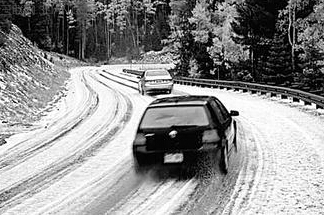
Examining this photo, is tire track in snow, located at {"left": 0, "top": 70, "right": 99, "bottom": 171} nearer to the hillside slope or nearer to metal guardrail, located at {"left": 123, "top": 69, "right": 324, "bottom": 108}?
the hillside slope

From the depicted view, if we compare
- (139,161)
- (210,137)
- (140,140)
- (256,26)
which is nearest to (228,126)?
(210,137)

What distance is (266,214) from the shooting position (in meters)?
6.20

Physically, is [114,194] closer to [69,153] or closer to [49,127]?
[69,153]

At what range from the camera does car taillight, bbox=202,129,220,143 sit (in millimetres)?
8211

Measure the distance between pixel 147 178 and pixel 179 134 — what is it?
3.60 feet

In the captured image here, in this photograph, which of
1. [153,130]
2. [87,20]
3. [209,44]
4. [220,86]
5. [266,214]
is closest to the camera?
[266,214]

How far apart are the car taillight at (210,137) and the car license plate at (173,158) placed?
0.53 meters

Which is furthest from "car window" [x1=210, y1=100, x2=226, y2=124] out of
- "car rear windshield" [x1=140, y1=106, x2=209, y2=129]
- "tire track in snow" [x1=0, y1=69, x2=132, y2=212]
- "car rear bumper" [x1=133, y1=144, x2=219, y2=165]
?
"tire track in snow" [x1=0, y1=69, x2=132, y2=212]

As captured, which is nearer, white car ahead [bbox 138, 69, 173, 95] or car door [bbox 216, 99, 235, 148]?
car door [bbox 216, 99, 235, 148]

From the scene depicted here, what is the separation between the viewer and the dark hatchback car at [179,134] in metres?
8.21

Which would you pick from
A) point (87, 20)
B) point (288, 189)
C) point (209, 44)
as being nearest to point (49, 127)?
point (288, 189)

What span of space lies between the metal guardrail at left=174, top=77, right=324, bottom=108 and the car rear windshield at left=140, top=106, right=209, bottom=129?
37.1ft

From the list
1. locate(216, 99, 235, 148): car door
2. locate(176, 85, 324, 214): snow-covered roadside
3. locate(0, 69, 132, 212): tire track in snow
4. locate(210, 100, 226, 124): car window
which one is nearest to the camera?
locate(176, 85, 324, 214): snow-covered roadside

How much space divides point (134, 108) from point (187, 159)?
44.9ft
